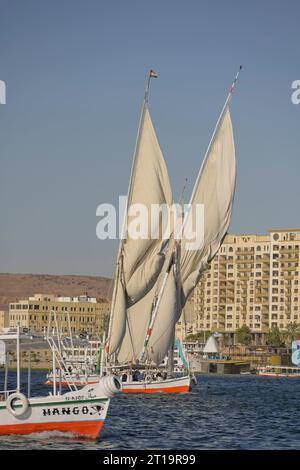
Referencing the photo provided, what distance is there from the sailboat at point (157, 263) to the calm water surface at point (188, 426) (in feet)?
12.6

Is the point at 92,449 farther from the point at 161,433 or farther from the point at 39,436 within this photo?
the point at 161,433

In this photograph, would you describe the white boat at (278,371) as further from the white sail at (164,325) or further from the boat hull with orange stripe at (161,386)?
the white sail at (164,325)

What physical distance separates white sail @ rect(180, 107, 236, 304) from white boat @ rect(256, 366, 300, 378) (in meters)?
83.4

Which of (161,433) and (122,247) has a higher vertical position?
(122,247)

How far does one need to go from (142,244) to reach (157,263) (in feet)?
7.60

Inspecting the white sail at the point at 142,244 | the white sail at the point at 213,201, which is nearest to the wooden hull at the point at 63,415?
the white sail at the point at 142,244

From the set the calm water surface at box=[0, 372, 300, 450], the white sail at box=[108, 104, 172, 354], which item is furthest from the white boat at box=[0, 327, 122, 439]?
the white sail at box=[108, 104, 172, 354]

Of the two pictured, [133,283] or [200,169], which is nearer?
[133,283]

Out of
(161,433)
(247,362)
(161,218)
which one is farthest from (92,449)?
(247,362)

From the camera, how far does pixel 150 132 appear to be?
286ft

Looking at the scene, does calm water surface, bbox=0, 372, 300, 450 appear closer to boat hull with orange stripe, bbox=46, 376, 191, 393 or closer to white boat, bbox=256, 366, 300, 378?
boat hull with orange stripe, bbox=46, 376, 191, 393

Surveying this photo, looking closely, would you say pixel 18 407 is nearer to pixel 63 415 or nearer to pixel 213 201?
pixel 63 415
